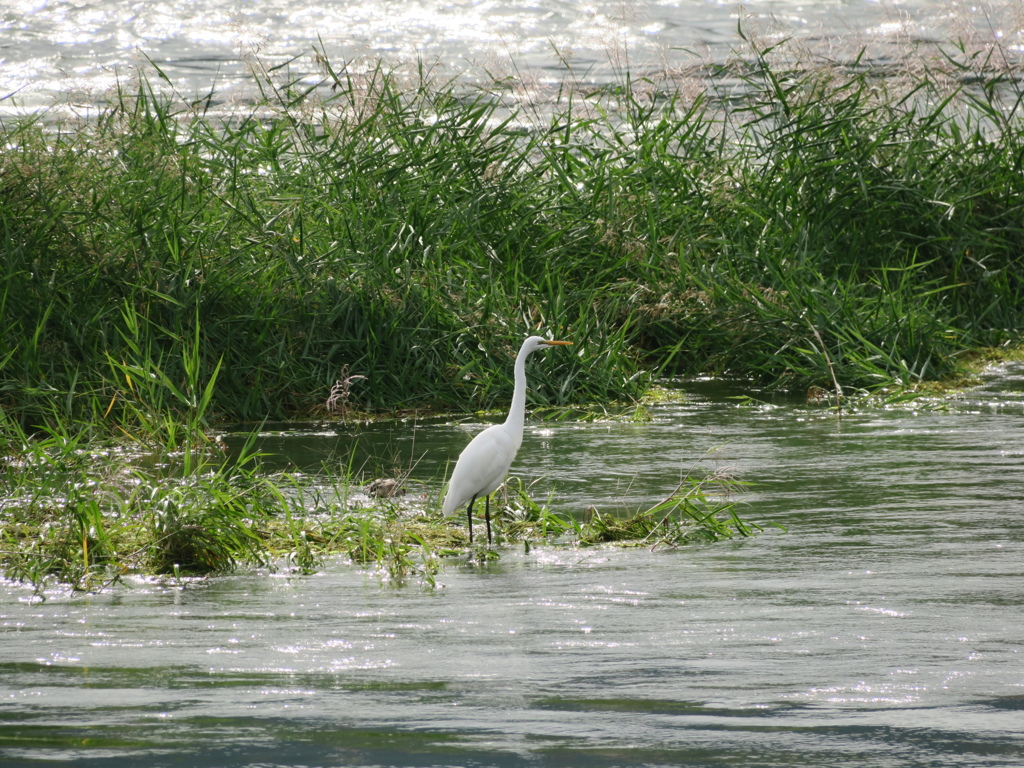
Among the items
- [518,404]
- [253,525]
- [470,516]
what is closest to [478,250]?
[518,404]

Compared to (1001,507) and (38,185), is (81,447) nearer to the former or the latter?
(38,185)

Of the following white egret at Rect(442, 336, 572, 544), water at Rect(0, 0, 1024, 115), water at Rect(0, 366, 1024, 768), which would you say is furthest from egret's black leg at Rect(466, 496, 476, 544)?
water at Rect(0, 0, 1024, 115)

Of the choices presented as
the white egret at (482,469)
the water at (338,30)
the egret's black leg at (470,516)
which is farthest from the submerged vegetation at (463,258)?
the water at (338,30)

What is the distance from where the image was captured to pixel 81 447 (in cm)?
797

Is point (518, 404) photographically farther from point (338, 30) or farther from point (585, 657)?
point (338, 30)

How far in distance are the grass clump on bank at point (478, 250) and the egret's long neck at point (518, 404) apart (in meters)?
1.83

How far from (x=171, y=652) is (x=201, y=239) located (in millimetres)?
5294

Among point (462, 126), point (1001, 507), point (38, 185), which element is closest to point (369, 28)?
point (462, 126)

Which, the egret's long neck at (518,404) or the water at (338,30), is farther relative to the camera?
the water at (338,30)

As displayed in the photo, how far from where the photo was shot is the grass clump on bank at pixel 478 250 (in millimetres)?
9031

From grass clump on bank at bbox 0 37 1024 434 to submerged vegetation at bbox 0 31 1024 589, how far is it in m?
0.02

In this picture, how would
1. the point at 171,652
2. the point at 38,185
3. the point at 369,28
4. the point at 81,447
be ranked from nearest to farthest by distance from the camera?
the point at 171,652, the point at 81,447, the point at 38,185, the point at 369,28

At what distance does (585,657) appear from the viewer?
4367 mm

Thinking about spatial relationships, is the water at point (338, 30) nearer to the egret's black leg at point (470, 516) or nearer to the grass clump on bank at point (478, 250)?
the grass clump on bank at point (478, 250)
